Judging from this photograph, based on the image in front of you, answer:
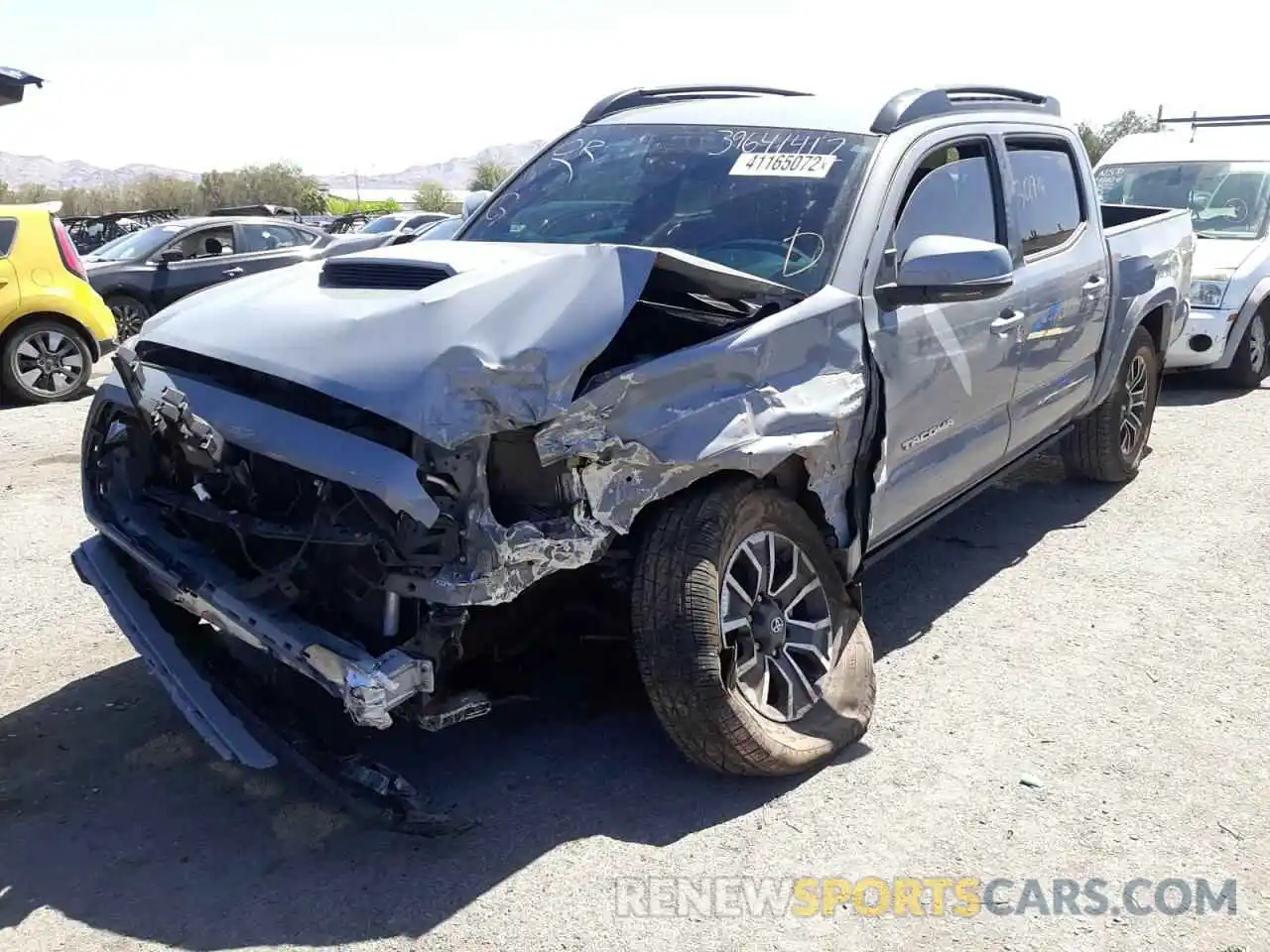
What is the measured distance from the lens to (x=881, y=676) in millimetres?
3969

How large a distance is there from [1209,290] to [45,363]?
31.2 ft

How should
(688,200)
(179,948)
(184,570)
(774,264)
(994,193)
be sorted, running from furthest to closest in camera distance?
(994,193)
(688,200)
(774,264)
(184,570)
(179,948)

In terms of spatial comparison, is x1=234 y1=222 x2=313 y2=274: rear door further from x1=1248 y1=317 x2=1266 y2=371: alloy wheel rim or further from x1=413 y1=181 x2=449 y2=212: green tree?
x1=413 y1=181 x2=449 y2=212: green tree

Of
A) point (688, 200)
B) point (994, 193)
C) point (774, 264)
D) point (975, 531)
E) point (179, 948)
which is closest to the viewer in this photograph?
point (179, 948)

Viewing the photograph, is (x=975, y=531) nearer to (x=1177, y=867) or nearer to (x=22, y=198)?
(x=1177, y=867)

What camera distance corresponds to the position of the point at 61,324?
933 cm

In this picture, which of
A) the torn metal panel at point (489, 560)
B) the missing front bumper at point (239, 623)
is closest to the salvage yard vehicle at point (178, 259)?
the missing front bumper at point (239, 623)

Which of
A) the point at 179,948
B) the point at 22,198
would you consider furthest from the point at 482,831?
the point at 22,198

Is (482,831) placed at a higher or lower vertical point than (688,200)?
lower

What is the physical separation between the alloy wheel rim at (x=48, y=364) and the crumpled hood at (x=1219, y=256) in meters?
9.19

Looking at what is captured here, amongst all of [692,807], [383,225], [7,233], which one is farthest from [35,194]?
[692,807]

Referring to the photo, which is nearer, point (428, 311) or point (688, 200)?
point (428, 311)

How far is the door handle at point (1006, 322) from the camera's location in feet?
13.8

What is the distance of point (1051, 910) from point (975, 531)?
300 cm
